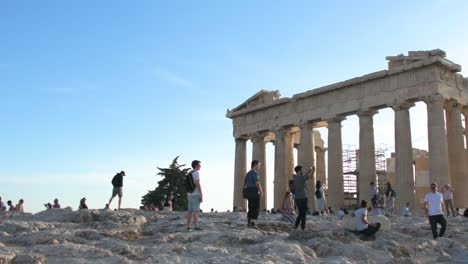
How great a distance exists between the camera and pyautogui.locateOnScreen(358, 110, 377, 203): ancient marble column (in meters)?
36.1

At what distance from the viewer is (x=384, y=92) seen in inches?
1401

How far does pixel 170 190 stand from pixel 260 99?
1802 centimetres

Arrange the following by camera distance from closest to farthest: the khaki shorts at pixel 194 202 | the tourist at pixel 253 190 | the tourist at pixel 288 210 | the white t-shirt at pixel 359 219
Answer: the khaki shorts at pixel 194 202 → the white t-shirt at pixel 359 219 → the tourist at pixel 253 190 → the tourist at pixel 288 210

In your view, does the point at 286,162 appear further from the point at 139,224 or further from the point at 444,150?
the point at 139,224

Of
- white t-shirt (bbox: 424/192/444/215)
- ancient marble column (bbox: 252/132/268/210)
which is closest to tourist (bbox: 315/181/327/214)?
white t-shirt (bbox: 424/192/444/215)

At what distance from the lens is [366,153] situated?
120 ft

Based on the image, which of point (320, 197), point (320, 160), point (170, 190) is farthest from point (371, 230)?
point (170, 190)

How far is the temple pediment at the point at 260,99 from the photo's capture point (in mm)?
45938

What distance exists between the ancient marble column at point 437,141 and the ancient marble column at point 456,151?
239 cm

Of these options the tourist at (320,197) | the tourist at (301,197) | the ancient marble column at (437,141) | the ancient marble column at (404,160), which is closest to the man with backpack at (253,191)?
the tourist at (301,197)

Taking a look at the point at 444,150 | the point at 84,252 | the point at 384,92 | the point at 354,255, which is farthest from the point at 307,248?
the point at 384,92

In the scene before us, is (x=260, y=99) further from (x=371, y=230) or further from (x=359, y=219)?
(x=371, y=230)

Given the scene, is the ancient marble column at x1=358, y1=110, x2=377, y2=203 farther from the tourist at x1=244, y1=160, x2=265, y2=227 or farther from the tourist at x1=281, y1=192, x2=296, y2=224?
the tourist at x1=244, y1=160, x2=265, y2=227

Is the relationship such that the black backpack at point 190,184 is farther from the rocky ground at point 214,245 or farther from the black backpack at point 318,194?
the black backpack at point 318,194
